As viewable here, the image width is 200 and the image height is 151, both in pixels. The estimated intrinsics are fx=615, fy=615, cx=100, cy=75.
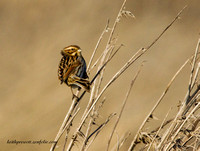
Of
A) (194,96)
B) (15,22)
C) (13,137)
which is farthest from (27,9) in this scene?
(194,96)

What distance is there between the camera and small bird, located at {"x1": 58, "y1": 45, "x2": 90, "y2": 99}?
15.0 ft

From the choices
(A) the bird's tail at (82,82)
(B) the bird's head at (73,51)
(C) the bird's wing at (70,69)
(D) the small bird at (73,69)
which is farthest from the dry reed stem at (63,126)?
(B) the bird's head at (73,51)

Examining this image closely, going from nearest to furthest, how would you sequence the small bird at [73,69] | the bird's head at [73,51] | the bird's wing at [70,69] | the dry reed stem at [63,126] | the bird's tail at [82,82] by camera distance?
the dry reed stem at [63,126], the bird's tail at [82,82], the small bird at [73,69], the bird's wing at [70,69], the bird's head at [73,51]

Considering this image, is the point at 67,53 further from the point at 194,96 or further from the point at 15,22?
the point at 15,22

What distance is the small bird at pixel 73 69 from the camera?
181 inches

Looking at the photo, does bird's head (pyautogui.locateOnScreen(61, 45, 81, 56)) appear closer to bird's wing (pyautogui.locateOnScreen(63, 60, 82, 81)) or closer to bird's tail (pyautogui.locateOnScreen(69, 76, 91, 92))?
bird's wing (pyautogui.locateOnScreen(63, 60, 82, 81))

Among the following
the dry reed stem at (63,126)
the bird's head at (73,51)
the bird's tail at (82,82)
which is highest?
the bird's head at (73,51)

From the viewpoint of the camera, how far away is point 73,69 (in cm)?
475

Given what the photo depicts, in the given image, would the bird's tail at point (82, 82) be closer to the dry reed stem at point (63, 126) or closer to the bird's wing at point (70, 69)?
the bird's wing at point (70, 69)

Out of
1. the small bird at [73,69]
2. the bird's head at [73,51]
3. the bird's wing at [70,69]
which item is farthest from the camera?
the bird's head at [73,51]

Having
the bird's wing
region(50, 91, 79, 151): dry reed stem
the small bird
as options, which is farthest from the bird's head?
region(50, 91, 79, 151): dry reed stem

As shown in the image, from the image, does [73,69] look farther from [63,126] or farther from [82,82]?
[63,126]

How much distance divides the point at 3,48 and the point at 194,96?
896cm

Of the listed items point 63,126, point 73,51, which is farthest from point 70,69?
point 63,126
